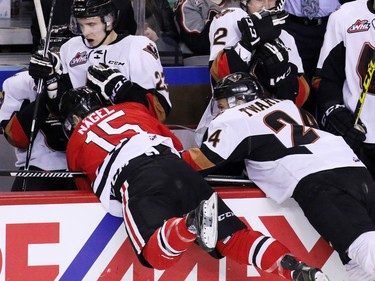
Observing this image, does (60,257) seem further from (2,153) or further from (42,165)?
(2,153)

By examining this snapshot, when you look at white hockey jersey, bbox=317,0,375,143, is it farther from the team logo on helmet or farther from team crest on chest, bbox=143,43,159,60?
team crest on chest, bbox=143,43,159,60

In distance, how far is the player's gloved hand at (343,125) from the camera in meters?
4.28

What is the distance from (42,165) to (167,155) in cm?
89

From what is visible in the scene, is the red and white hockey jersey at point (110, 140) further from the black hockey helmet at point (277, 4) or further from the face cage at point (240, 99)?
the black hockey helmet at point (277, 4)

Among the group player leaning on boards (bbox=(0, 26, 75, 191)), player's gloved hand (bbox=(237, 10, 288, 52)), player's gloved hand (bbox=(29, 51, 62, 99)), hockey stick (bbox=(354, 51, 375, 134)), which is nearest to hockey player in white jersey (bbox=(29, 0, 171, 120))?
player's gloved hand (bbox=(29, 51, 62, 99))

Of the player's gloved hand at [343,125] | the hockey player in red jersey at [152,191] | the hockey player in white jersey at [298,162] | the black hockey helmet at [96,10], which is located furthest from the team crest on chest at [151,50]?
the player's gloved hand at [343,125]

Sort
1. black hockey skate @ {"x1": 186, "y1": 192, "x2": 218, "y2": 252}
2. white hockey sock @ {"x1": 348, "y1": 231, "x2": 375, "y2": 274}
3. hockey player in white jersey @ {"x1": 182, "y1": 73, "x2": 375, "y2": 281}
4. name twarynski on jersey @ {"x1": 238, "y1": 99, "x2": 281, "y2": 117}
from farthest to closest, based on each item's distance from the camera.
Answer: name twarynski on jersey @ {"x1": 238, "y1": 99, "x2": 281, "y2": 117} < hockey player in white jersey @ {"x1": 182, "y1": 73, "x2": 375, "y2": 281} < white hockey sock @ {"x1": 348, "y1": 231, "x2": 375, "y2": 274} < black hockey skate @ {"x1": 186, "y1": 192, "x2": 218, "y2": 252}

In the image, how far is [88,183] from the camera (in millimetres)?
4020

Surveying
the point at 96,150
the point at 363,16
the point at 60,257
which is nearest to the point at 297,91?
the point at 363,16

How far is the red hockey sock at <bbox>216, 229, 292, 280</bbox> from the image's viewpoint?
11.7 feet

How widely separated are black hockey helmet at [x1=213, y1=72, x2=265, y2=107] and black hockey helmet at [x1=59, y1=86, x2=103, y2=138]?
1.64 feet

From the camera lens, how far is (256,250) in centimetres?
362

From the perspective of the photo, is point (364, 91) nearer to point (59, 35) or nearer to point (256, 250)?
point (256, 250)

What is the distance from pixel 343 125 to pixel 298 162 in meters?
0.54
